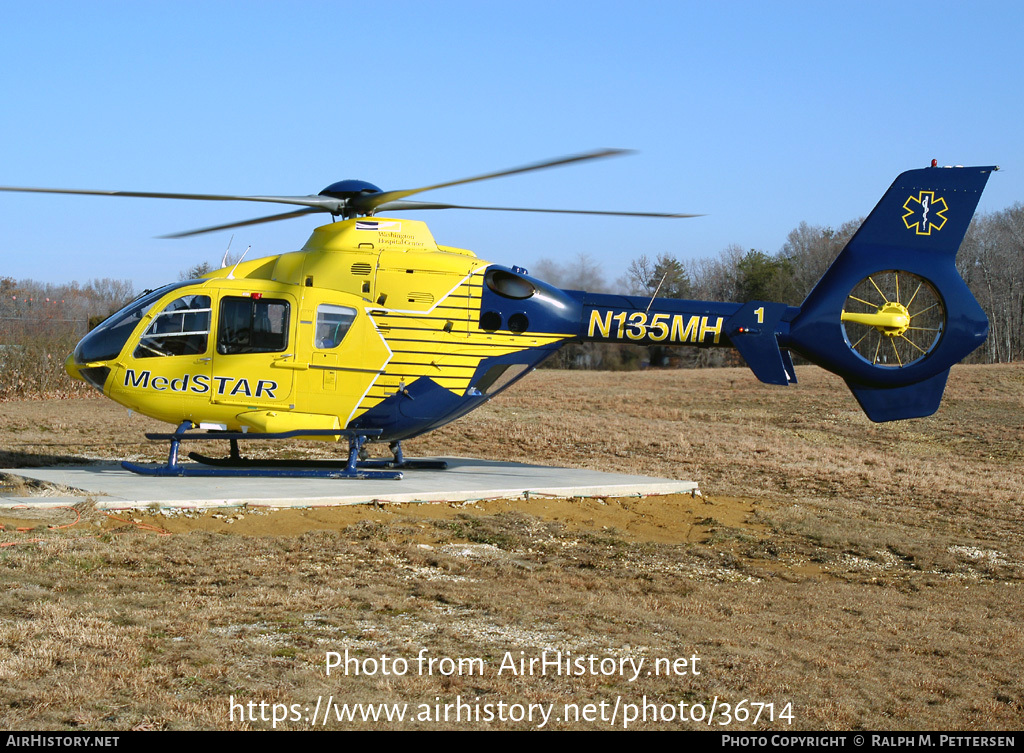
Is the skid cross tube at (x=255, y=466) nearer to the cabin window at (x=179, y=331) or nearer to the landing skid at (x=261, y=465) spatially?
the landing skid at (x=261, y=465)

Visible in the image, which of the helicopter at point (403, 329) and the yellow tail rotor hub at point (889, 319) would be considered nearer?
the helicopter at point (403, 329)

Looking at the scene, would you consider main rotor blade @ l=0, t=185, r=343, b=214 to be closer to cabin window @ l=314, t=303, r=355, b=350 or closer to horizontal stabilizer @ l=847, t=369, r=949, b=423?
cabin window @ l=314, t=303, r=355, b=350

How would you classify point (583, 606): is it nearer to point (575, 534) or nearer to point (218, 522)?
point (575, 534)

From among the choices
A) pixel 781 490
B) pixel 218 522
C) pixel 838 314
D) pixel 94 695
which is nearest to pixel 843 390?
pixel 781 490

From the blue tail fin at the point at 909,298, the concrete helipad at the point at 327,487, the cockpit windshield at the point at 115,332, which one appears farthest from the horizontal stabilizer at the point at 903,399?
the cockpit windshield at the point at 115,332

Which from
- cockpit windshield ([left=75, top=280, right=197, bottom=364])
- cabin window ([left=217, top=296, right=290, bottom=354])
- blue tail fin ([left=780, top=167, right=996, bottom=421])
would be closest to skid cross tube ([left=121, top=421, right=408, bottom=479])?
cabin window ([left=217, top=296, right=290, bottom=354])

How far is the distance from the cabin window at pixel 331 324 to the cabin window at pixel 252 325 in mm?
434

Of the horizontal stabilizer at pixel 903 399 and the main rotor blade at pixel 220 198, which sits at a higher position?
the main rotor blade at pixel 220 198

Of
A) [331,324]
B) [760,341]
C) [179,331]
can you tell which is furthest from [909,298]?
[179,331]

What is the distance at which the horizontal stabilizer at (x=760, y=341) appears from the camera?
43.4 feet

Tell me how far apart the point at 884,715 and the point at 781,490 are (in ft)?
35.5

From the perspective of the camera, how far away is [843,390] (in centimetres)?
3028

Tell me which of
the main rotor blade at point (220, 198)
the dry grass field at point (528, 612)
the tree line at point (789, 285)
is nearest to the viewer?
the dry grass field at point (528, 612)

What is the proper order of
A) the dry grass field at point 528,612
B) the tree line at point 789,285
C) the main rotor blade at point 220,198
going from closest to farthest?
the dry grass field at point 528,612
the main rotor blade at point 220,198
the tree line at point 789,285
